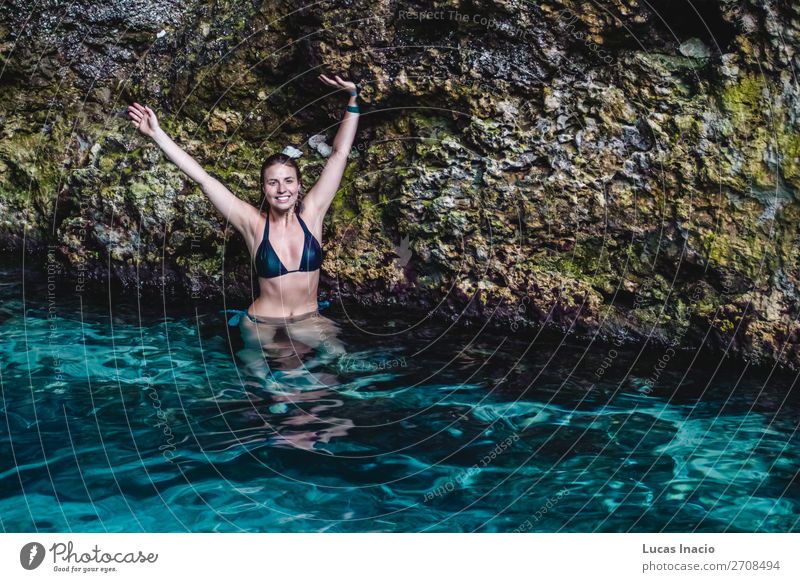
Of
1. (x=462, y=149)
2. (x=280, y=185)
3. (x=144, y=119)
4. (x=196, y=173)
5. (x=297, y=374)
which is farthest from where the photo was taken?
(x=462, y=149)

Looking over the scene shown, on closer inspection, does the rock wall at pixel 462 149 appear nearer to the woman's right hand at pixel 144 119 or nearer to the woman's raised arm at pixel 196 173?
the woman's raised arm at pixel 196 173

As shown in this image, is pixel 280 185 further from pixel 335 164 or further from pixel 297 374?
pixel 297 374

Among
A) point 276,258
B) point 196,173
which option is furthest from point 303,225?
point 196,173

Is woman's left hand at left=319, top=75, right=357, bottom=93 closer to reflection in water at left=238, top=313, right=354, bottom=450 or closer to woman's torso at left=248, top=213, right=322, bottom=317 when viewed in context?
woman's torso at left=248, top=213, right=322, bottom=317

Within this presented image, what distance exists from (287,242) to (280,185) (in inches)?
18.8

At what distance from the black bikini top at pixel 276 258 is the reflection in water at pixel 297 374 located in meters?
0.42

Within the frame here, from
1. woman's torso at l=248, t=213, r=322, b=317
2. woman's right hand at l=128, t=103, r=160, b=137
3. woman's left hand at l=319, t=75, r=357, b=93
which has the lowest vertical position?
woman's torso at l=248, t=213, r=322, b=317

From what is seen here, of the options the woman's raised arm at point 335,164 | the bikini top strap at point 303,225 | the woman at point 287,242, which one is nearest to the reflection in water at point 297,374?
the woman at point 287,242

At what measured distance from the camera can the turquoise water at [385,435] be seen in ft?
11.6

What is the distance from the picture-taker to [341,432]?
4.33m

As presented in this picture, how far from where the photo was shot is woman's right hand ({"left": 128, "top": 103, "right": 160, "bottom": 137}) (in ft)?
17.4

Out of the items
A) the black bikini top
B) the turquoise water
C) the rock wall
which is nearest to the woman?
the black bikini top

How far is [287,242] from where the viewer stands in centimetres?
585

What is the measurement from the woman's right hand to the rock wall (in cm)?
142
